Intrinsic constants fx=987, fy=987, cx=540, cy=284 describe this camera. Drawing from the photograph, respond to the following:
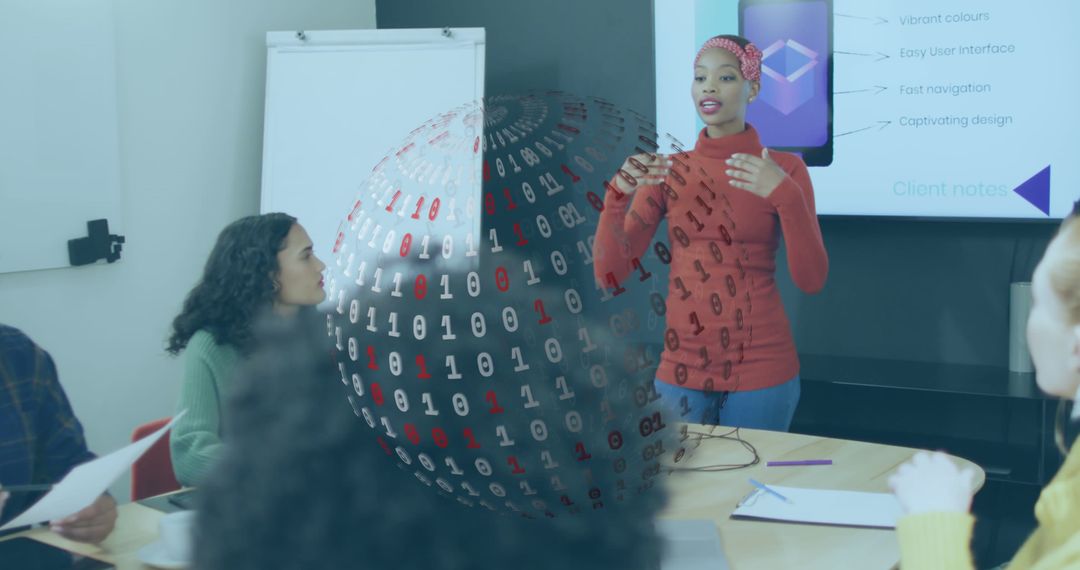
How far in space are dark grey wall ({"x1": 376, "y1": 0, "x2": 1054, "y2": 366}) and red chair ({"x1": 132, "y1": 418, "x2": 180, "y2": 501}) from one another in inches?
60.9

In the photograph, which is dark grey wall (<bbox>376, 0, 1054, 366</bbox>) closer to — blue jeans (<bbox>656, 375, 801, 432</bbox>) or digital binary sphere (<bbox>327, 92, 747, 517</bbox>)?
blue jeans (<bbox>656, 375, 801, 432</bbox>)

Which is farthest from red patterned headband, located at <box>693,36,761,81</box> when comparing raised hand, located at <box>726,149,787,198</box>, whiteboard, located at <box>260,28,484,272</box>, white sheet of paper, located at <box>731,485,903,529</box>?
whiteboard, located at <box>260,28,484,272</box>

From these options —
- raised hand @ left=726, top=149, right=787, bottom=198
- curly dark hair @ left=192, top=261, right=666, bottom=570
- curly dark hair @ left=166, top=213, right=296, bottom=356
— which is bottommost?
curly dark hair @ left=166, top=213, right=296, bottom=356

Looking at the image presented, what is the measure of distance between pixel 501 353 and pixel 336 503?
0.31 feet

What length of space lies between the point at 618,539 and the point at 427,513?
0.09 m

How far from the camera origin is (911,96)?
10.3ft

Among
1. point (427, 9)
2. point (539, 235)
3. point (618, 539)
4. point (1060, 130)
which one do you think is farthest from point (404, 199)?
point (427, 9)

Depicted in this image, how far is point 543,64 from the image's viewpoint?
400 cm

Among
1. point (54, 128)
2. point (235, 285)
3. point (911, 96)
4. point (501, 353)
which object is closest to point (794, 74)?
point (911, 96)

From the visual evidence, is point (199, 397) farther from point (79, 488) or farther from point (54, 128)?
point (54, 128)

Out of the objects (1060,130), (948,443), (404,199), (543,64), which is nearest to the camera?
(404,199)

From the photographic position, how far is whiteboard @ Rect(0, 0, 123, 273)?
10.1 ft

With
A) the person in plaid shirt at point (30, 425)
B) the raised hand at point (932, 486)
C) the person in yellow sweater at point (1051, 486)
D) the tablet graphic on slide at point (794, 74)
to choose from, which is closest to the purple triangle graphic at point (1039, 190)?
the tablet graphic on slide at point (794, 74)

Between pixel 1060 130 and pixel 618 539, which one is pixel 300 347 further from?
pixel 1060 130
